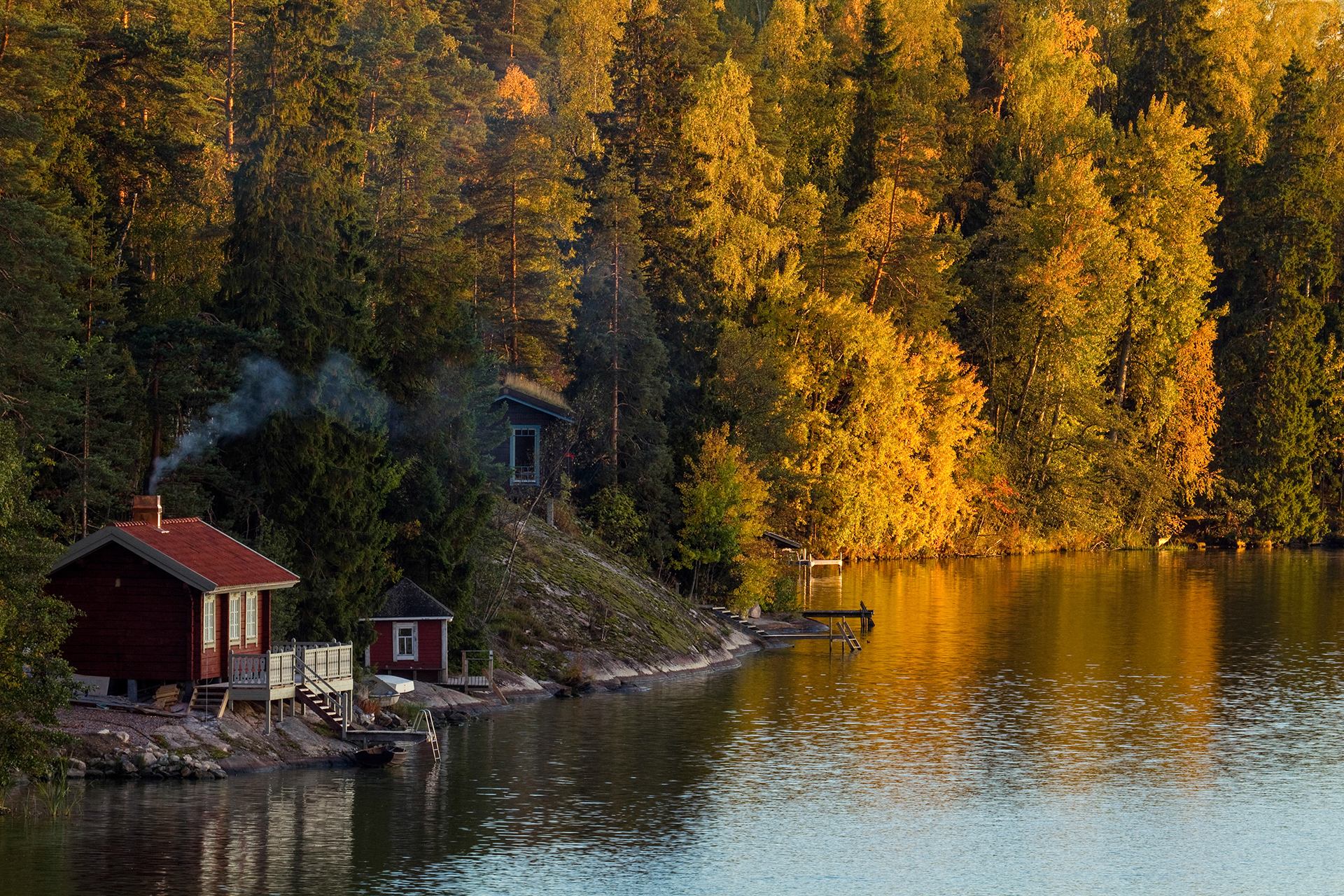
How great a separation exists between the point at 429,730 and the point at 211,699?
702cm

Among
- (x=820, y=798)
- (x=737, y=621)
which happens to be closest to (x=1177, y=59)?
(x=737, y=621)

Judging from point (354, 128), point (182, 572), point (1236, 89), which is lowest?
point (182, 572)

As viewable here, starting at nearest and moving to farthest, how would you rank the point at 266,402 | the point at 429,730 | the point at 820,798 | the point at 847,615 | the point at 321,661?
the point at 820,798, the point at 321,661, the point at 429,730, the point at 266,402, the point at 847,615

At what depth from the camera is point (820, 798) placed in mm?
48250

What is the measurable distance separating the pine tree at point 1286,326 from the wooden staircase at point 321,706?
327ft

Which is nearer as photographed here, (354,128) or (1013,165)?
(354,128)

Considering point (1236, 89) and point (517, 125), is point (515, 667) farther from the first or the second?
point (1236, 89)

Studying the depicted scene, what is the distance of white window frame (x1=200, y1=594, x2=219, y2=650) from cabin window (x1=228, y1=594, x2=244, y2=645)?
48cm

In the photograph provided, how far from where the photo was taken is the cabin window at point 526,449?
8119 centimetres

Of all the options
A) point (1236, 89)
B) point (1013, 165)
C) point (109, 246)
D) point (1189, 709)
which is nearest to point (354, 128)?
point (109, 246)

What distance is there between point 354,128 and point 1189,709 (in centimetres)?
3995

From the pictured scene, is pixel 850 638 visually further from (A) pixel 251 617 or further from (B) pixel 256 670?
(B) pixel 256 670

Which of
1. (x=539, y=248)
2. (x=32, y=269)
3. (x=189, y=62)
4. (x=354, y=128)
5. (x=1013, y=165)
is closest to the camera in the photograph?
(x=32, y=269)

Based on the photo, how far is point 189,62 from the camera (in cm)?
6900
